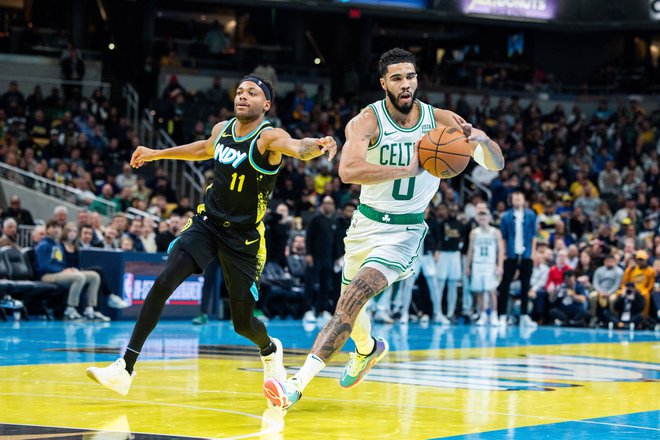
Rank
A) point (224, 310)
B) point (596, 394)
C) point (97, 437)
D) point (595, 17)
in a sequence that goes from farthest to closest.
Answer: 1. point (595, 17)
2. point (224, 310)
3. point (596, 394)
4. point (97, 437)

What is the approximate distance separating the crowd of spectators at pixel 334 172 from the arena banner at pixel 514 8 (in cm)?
279

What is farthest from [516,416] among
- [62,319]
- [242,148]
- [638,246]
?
[638,246]

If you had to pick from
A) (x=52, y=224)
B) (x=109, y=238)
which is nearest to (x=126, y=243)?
(x=109, y=238)

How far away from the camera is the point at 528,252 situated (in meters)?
19.2

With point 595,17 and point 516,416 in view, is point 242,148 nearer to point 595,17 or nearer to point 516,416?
point 516,416

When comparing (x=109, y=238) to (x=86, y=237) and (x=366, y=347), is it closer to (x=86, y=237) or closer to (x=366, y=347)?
(x=86, y=237)

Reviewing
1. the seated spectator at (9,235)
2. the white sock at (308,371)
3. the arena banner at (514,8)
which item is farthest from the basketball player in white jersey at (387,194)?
the arena banner at (514,8)

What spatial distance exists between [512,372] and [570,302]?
10445 mm

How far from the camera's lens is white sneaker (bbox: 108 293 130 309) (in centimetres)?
1705

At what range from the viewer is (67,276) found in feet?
54.2

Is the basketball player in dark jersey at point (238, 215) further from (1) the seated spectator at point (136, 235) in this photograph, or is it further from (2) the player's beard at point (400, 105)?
(1) the seated spectator at point (136, 235)

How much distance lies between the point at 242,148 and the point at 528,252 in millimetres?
12511

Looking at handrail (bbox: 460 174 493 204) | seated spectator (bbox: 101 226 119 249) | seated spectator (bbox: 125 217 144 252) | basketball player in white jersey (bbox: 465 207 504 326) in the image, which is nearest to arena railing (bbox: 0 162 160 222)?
seated spectator (bbox: 125 217 144 252)

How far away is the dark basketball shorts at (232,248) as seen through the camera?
7547 mm
